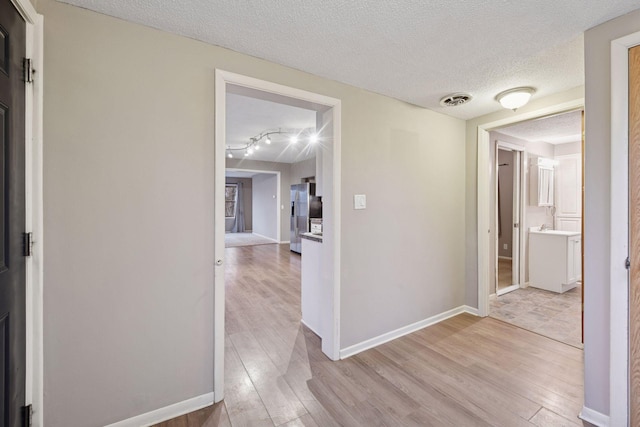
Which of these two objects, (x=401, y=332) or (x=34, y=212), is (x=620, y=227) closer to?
(x=401, y=332)

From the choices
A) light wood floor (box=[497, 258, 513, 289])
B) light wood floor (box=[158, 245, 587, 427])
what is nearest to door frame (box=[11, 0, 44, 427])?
light wood floor (box=[158, 245, 587, 427])

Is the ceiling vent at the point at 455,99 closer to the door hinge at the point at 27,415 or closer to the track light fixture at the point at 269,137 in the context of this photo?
the track light fixture at the point at 269,137

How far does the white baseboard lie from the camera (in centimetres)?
233

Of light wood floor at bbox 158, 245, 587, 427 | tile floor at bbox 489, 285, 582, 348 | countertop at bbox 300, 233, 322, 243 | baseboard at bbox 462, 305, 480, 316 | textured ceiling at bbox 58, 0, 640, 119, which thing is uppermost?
textured ceiling at bbox 58, 0, 640, 119

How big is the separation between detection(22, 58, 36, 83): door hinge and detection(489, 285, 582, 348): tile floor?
4130 millimetres

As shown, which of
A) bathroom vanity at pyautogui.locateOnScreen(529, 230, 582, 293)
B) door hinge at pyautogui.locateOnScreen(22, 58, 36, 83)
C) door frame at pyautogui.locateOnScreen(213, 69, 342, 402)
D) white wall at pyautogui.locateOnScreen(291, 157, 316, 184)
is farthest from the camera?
white wall at pyautogui.locateOnScreen(291, 157, 316, 184)

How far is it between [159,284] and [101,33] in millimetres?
1392

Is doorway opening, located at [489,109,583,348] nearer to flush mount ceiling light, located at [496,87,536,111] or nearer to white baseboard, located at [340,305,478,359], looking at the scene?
white baseboard, located at [340,305,478,359]

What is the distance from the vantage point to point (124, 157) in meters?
1.52

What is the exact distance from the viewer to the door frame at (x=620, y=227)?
4.78ft

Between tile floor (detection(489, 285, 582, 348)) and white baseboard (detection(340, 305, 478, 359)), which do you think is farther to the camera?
tile floor (detection(489, 285, 582, 348))

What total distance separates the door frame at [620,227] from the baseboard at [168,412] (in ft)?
7.60

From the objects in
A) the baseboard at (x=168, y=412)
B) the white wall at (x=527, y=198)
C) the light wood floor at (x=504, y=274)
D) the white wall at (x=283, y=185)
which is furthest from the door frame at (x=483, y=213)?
the white wall at (x=283, y=185)

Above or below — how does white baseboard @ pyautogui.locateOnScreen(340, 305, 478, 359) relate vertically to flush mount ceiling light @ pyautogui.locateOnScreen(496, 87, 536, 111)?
below
